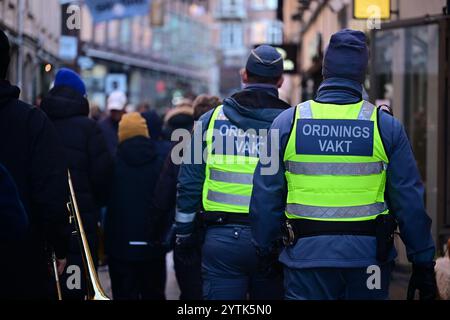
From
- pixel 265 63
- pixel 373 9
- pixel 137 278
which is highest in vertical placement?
pixel 373 9

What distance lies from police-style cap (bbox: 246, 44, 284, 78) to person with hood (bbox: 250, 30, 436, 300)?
1.24 meters

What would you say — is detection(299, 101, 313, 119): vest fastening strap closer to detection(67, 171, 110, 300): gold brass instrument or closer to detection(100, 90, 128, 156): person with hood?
detection(67, 171, 110, 300): gold brass instrument

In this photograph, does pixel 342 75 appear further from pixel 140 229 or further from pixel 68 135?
pixel 140 229

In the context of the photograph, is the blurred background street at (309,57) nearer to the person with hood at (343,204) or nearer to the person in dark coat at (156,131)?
the person in dark coat at (156,131)

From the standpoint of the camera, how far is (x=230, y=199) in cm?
547

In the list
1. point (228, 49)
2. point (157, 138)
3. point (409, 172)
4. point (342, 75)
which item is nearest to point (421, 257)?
point (409, 172)

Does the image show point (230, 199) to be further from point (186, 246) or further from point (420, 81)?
point (420, 81)

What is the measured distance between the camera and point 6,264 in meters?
4.27

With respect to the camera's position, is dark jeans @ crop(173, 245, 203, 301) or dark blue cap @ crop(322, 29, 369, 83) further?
dark jeans @ crop(173, 245, 203, 301)

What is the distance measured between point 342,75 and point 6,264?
1.78m

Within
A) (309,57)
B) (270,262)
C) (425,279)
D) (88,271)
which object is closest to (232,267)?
(270,262)

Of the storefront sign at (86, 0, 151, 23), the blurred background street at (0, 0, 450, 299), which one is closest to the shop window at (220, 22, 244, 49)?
the blurred background street at (0, 0, 450, 299)

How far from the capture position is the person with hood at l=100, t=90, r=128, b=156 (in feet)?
37.1

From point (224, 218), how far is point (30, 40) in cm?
1697
